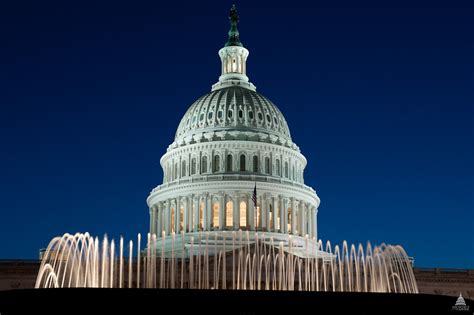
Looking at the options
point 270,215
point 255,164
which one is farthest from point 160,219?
point 270,215

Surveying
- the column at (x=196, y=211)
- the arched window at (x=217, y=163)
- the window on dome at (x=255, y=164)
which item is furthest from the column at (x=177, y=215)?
the window on dome at (x=255, y=164)

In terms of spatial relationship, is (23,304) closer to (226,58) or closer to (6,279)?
(6,279)

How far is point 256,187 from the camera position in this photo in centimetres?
9838

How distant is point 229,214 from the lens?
9881cm

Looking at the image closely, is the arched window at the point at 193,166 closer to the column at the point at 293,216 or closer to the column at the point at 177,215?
the column at the point at 177,215

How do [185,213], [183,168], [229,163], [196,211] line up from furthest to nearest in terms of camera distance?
[183,168] → [229,163] → [185,213] → [196,211]

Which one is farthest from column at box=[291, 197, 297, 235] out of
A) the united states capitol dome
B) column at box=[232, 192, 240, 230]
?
the united states capitol dome

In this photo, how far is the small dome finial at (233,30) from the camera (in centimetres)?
11631

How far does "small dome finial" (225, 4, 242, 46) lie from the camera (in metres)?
116

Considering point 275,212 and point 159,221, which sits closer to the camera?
point 275,212

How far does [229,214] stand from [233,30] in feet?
108

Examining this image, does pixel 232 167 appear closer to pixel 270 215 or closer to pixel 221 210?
pixel 221 210

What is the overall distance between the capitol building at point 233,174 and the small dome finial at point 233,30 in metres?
6.94

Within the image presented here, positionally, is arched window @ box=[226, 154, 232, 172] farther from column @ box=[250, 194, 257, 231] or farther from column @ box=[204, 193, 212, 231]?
column @ box=[250, 194, 257, 231]
